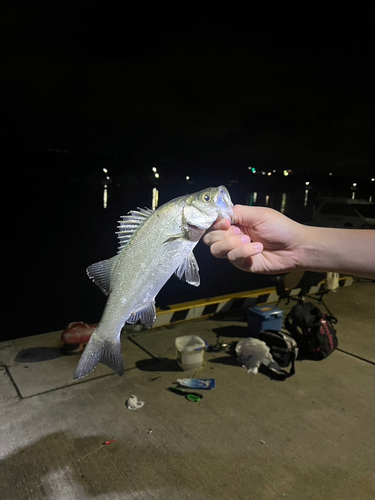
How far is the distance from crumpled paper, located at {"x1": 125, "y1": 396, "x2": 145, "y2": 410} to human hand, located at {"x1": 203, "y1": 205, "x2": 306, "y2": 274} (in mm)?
2346

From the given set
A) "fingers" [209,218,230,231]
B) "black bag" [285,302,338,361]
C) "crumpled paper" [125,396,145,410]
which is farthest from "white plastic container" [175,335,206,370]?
"fingers" [209,218,230,231]

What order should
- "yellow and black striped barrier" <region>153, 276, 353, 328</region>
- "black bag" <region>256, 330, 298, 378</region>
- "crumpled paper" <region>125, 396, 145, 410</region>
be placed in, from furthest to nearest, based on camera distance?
1. "yellow and black striped barrier" <region>153, 276, 353, 328</region>
2. "black bag" <region>256, 330, 298, 378</region>
3. "crumpled paper" <region>125, 396, 145, 410</region>

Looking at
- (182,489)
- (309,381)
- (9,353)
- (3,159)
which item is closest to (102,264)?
(182,489)

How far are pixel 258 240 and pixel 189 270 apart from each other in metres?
0.83

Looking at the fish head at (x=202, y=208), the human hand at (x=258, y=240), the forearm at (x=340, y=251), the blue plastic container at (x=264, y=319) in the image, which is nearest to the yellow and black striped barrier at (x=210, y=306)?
the blue plastic container at (x=264, y=319)

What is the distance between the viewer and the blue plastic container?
5.73 metres

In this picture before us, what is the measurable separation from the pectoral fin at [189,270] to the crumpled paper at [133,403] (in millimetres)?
2713

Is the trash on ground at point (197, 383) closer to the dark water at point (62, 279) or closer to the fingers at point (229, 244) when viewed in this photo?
the fingers at point (229, 244)

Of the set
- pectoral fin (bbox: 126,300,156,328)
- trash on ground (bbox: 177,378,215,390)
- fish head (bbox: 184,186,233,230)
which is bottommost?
trash on ground (bbox: 177,378,215,390)

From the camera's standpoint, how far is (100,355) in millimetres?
1631

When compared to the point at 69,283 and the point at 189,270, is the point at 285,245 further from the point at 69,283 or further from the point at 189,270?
the point at 69,283

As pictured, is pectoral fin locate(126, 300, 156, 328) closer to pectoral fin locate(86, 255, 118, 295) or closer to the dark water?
pectoral fin locate(86, 255, 118, 295)

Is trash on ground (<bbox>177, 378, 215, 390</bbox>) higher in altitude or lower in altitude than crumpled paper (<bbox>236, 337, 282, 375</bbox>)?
lower

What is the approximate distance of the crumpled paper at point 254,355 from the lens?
472cm
